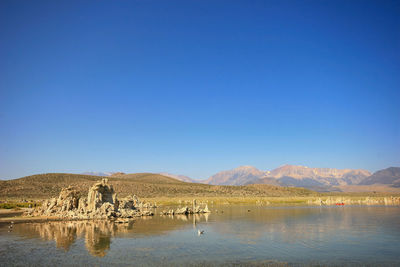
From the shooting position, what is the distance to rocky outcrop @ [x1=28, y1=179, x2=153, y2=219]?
38.1 m

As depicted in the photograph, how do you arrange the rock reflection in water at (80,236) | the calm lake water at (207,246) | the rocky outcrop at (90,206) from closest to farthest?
the calm lake water at (207,246) < the rock reflection in water at (80,236) < the rocky outcrop at (90,206)

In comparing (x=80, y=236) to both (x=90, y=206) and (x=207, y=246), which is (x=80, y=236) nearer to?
(x=207, y=246)

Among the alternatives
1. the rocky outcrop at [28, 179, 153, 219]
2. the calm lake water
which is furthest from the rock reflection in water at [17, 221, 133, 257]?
the rocky outcrop at [28, 179, 153, 219]

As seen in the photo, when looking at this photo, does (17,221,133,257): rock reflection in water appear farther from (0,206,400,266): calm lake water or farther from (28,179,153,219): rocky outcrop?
(28,179,153,219): rocky outcrop

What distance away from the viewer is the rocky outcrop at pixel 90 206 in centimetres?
3809

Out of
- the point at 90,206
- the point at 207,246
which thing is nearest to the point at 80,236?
the point at 207,246

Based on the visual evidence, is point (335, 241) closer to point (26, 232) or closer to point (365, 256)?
point (365, 256)

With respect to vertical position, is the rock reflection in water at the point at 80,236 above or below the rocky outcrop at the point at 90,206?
below

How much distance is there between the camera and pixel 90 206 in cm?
3919

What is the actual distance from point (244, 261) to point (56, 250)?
12.0 m

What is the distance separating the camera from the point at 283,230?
84.4 feet

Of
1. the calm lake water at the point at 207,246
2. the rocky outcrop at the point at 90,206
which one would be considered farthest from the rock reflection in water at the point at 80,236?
the rocky outcrop at the point at 90,206

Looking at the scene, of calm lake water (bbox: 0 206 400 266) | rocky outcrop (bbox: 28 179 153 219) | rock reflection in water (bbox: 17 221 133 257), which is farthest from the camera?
rocky outcrop (bbox: 28 179 153 219)

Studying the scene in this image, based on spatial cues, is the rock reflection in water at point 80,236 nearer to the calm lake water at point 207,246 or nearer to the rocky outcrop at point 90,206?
the calm lake water at point 207,246
